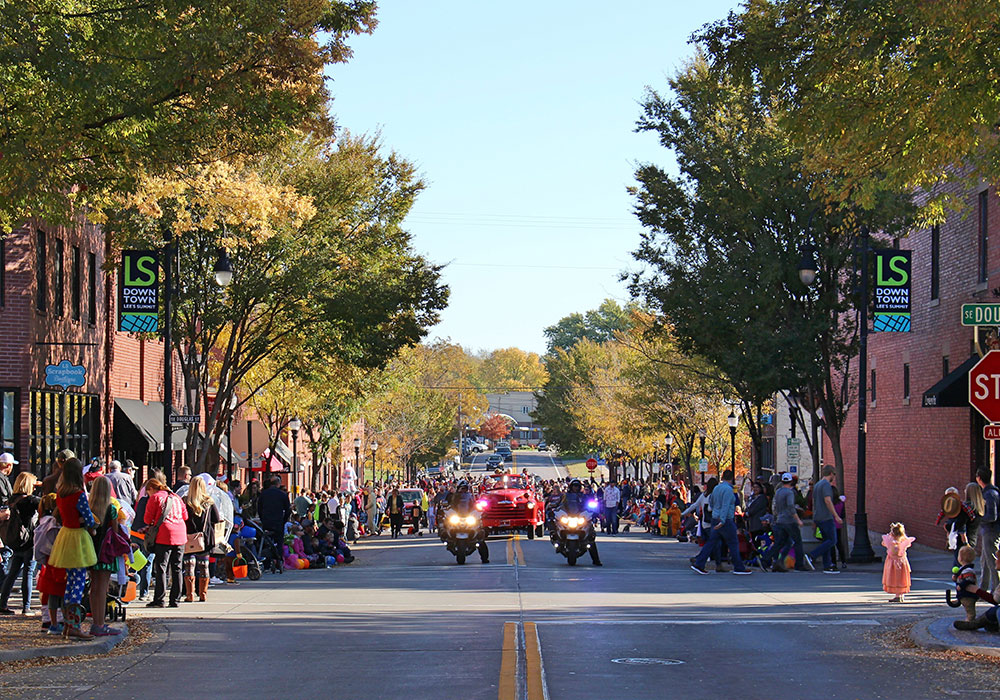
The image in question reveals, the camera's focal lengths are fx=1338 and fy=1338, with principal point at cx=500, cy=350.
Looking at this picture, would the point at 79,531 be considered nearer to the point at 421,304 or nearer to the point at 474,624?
the point at 474,624

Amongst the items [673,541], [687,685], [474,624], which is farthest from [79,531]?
[673,541]

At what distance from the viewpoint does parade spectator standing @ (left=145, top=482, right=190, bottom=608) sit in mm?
17281

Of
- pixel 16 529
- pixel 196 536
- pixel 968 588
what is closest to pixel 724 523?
pixel 196 536

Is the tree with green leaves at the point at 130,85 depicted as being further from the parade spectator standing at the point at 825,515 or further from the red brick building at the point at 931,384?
the red brick building at the point at 931,384

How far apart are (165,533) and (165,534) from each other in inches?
0.5

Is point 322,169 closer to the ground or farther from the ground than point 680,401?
farther from the ground

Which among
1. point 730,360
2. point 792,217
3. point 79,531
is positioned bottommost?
point 79,531

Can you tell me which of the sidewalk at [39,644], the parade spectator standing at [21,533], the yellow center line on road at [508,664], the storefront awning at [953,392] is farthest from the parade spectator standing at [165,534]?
the storefront awning at [953,392]

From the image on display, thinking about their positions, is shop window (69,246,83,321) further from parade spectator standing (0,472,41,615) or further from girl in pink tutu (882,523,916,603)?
girl in pink tutu (882,523,916,603)

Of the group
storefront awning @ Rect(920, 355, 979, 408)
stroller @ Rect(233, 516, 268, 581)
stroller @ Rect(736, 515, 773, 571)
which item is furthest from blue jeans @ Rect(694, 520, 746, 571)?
stroller @ Rect(233, 516, 268, 581)

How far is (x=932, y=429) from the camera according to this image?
3133 cm

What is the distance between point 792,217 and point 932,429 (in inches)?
234

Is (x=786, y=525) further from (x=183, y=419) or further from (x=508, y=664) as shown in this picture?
(x=508, y=664)

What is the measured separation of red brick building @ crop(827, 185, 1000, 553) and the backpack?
16.7 m
